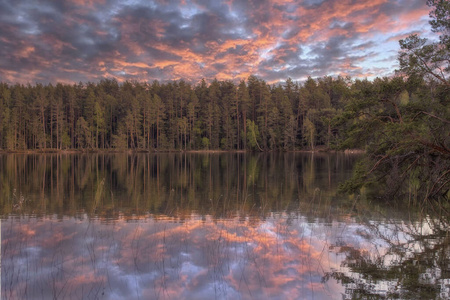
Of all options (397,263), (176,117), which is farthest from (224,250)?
(176,117)

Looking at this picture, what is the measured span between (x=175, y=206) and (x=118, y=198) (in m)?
3.61

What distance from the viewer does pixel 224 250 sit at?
7.31 m

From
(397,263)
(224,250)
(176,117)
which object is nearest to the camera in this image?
(397,263)

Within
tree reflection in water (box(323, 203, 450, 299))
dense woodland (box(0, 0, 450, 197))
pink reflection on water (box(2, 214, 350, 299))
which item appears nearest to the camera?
tree reflection in water (box(323, 203, 450, 299))

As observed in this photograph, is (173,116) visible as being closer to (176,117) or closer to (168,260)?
(176,117)

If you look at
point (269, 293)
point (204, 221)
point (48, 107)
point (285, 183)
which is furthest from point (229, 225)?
point (48, 107)

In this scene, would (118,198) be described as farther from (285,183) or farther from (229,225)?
(285,183)

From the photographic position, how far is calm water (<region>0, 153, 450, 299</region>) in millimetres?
5445

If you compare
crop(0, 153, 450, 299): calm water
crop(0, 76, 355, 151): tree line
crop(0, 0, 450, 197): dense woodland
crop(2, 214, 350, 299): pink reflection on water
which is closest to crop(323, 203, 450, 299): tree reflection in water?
crop(0, 153, 450, 299): calm water

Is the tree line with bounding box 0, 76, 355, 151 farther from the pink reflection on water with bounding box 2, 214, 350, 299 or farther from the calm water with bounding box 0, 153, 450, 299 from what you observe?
the pink reflection on water with bounding box 2, 214, 350, 299

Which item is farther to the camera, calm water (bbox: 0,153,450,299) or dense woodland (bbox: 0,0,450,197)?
dense woodland (bbox: 0,0,450,197)

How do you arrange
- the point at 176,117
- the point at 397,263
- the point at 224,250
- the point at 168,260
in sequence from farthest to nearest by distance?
the point at 176,117 < the point at 224,250 < the point at 168,260 < the point at 397,263

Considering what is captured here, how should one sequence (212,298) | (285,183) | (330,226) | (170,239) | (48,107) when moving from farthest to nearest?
(48,107), (285,183), (330,226), (170,239), (212,298)

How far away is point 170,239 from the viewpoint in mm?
8164
